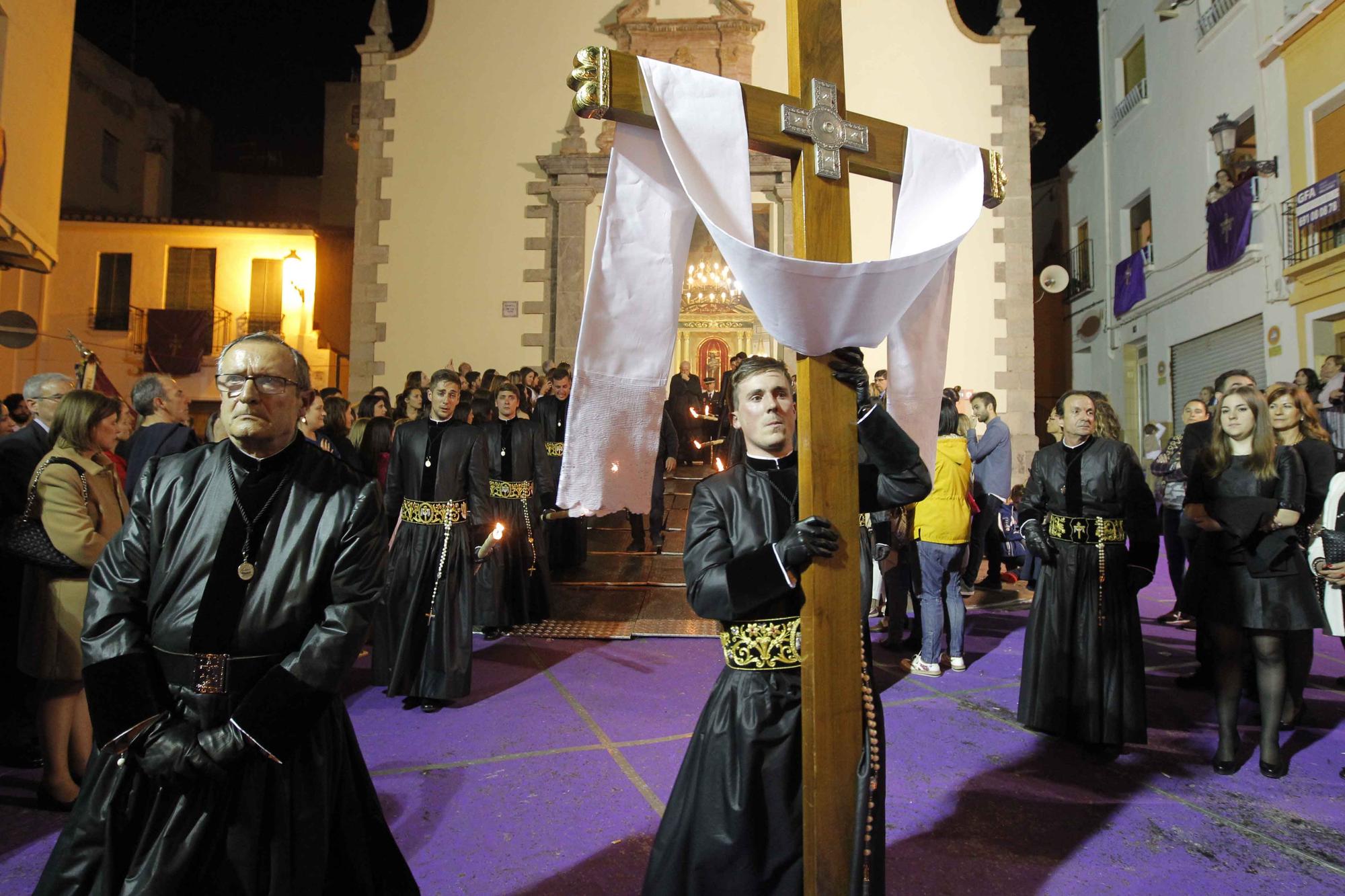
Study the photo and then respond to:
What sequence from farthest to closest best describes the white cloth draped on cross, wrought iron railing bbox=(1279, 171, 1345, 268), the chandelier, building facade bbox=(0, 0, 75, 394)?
the chandelier
wrought iron railing bbox=(1279, 171, 1345, 268)
building facade bbox=(0, 0, 75, 394)
the white cloth draped on cross

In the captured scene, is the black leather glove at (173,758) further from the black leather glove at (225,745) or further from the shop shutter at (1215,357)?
the shop shutter at (1215,357)

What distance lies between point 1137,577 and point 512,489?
4908 millimetres

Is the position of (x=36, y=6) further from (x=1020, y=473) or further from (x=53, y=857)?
(x=1020, y=473)

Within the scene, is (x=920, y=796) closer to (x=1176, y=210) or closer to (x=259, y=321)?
(x=1176, y=210)

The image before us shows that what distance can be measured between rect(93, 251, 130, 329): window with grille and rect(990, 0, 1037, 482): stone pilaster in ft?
72.3

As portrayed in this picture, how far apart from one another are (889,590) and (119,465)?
550 cm

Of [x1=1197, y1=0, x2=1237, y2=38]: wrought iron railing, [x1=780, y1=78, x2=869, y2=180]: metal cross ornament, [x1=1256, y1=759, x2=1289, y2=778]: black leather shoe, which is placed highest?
[x1=1197, y1=0, x2=1237, y2=38]: wrought iron railing

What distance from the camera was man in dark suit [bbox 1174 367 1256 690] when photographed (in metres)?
4.21

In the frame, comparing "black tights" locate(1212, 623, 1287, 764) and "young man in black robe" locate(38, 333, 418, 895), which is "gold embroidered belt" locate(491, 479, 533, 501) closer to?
"young man in black robe" locate(38, 333, 418, 895)

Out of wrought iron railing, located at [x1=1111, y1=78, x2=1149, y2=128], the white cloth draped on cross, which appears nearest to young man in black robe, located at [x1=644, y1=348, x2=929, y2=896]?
the white cloth draped on cross

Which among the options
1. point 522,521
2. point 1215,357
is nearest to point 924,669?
point 522,521

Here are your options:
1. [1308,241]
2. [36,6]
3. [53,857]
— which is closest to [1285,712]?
[53,857]

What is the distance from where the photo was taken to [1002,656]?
20.4 ft

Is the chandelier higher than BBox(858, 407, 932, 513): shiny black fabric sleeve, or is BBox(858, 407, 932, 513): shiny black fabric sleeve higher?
the chandelier
